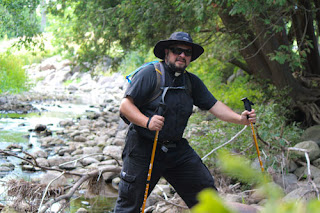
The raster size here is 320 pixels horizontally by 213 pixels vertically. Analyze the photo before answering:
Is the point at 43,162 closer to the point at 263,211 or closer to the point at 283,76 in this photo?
the point at 283,76

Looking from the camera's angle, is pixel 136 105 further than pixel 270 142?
No

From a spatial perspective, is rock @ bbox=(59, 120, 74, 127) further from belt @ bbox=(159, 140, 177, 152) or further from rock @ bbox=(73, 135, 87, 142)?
belt @ bbox=(159, 140, 177, 152)

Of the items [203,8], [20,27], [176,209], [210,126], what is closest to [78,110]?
[20,27]

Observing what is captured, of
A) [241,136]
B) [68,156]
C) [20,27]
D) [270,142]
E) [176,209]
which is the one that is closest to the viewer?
[176,209]

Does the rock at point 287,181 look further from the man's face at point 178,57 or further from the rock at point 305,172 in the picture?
the man's face at point 178,57

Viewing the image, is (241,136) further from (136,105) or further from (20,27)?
(20,27)

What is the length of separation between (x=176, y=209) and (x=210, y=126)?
3324mm

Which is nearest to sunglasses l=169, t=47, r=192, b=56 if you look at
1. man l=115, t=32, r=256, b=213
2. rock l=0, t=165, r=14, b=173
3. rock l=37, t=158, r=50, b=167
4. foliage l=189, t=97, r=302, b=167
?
man l=115, t=32, r=256, b=213

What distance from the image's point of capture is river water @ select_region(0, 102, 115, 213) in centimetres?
672

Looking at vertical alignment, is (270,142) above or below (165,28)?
below

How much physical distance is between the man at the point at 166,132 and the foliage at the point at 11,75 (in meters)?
13.3

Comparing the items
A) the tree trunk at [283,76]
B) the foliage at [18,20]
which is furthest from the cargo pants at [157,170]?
the foliage at [18,20]

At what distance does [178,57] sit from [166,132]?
739 mm

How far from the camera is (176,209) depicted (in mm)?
5629
